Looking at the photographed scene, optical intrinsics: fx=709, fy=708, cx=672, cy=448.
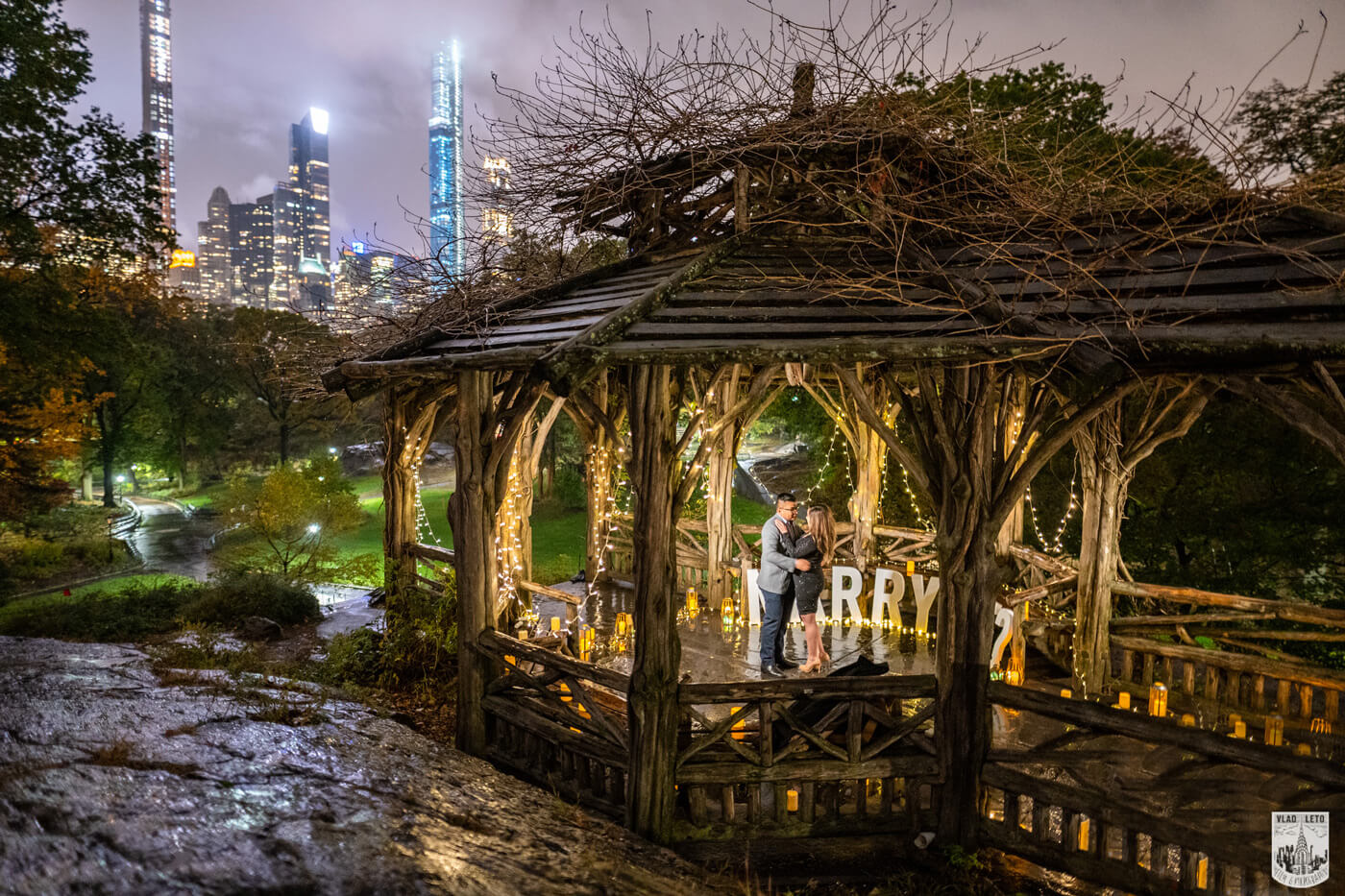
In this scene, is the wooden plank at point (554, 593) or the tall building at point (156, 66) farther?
the tall building at point (156, 66)

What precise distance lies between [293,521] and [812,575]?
38.6 feet

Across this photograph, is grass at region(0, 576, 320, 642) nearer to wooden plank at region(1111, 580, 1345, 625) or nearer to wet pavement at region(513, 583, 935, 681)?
wet pavement at region(513, 583, 935, 681)

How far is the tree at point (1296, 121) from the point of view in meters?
11.5

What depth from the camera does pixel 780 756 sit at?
223 inches

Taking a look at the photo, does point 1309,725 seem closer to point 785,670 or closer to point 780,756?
point 785,670

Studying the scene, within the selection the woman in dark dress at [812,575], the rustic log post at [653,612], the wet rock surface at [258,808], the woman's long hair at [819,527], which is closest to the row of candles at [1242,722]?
the woman in dark dress at [812,575]

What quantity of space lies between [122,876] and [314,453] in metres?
36.3

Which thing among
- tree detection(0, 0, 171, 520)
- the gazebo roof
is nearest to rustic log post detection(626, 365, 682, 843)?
the gazebo roof

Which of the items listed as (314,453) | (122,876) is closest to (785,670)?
(122,876)

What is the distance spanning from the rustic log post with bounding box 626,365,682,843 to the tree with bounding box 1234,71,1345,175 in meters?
11.9

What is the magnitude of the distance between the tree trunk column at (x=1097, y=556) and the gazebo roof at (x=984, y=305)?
3305 mm

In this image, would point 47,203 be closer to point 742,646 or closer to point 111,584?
point 111,584

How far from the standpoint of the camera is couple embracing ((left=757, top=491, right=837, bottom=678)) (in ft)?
26.9

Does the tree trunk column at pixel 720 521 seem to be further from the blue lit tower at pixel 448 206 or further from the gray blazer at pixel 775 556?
the blue lit tower at pixel 448 206
